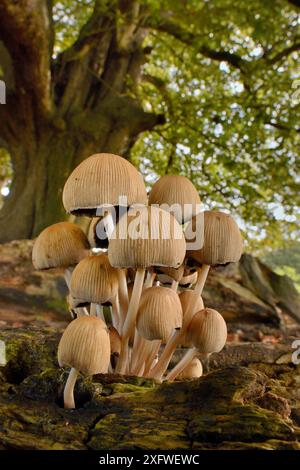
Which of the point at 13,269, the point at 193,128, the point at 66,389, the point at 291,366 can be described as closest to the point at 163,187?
the point at 66,389

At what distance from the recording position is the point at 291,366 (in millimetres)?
1949

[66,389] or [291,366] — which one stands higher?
[66,389]

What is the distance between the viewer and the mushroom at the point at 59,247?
1.37 m

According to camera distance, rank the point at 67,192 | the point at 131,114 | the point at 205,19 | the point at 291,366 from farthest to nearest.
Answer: the point at 131,114 < the point at 205,19 < the point at 291,366 < the point at 67,192

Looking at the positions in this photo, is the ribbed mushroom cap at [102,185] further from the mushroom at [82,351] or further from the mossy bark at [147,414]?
the mossy bark at [147,414]

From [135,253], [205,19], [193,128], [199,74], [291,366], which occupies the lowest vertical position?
[291,366]

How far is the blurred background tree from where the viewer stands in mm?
3766

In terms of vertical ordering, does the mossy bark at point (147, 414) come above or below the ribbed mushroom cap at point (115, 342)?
below

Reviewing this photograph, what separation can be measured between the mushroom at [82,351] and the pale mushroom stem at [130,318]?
207 millimetres

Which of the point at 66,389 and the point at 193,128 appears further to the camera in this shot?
the point at 193,128
